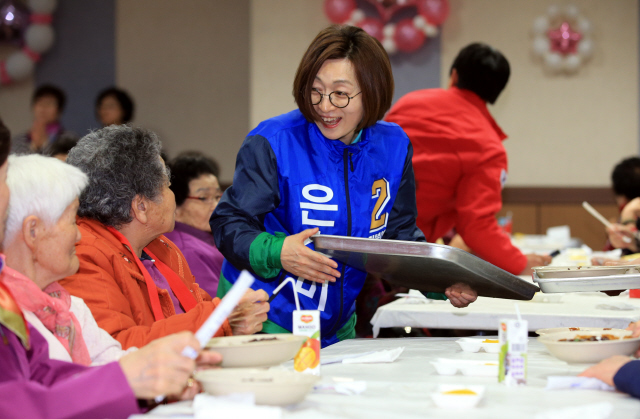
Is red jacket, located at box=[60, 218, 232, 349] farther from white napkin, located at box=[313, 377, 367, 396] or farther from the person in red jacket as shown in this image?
the person in red jacket

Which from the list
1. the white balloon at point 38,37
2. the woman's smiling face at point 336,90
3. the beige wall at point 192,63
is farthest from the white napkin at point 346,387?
the white balloon at point 38,37

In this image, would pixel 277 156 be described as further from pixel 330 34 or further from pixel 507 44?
pixel 507 44

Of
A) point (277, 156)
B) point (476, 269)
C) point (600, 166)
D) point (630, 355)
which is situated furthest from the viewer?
point (600, 166)

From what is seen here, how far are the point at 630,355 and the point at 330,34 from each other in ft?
3.79

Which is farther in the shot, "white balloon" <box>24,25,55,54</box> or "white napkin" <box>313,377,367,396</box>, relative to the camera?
"white balloon" <box>24,25,55,54</box>

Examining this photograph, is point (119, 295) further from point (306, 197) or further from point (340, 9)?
point (340, 9)

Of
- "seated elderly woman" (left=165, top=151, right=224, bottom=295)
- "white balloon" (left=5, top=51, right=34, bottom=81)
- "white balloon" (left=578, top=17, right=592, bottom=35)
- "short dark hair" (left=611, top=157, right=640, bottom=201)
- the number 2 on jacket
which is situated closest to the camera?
the number 2 on jacket

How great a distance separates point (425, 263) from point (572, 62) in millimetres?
5514

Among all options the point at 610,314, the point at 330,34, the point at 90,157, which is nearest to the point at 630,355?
the point at 610,314

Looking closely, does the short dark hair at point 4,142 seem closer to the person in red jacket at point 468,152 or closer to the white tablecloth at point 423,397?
the white tablecloth at point 423,397

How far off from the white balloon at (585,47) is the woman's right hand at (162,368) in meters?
6.19

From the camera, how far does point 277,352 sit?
133 centimetres

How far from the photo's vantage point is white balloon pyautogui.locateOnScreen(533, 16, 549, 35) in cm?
640

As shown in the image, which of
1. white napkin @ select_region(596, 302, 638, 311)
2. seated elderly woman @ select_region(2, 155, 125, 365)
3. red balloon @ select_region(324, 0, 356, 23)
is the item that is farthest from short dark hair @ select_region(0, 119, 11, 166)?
red balloon @ select_region(324, 0, 356, 23)
